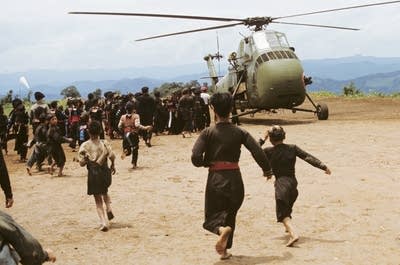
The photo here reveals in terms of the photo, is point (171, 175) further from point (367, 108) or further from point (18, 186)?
point (367, 108)

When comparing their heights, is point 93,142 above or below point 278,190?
above

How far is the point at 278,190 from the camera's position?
268 inches

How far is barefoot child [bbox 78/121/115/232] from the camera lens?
7.78 meters

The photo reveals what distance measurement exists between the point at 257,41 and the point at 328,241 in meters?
14.3

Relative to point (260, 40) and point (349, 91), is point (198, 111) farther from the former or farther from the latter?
point (349, 91)

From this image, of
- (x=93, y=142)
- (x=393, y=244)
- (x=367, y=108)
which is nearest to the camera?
(x=393, y=244)

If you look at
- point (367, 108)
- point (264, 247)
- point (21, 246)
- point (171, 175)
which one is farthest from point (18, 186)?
point (367, 108)

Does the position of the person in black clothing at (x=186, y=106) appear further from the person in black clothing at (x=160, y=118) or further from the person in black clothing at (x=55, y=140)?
the person in black clothing at (x=55, y=140)

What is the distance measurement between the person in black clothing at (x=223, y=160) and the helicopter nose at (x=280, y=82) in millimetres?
13384

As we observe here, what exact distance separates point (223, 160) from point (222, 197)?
→ 392mm

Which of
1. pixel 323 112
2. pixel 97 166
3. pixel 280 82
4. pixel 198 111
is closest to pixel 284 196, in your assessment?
pixel 97 166

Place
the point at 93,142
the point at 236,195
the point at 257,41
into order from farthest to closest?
1. the point at 257,41
2. the point at 93,142
3. the point at 236,195

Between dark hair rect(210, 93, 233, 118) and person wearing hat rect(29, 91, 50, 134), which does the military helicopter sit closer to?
person wearing hat rect(29, 91, 50, 134)

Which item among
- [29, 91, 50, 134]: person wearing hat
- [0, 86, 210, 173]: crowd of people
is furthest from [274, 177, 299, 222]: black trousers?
[29, 91, 50, 134]: person wearing hat
